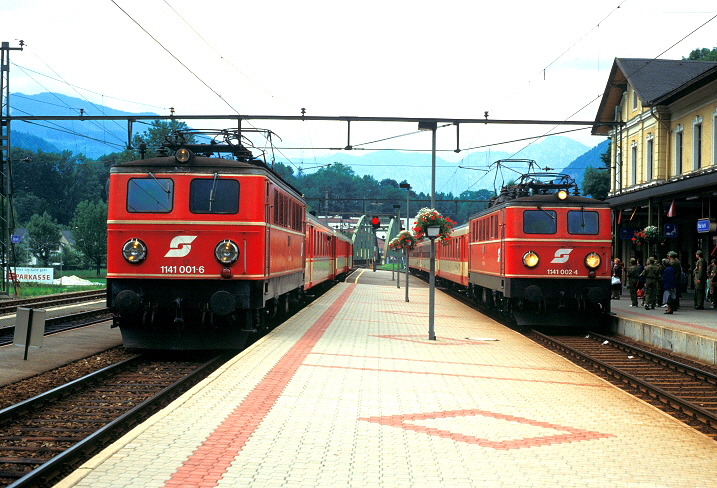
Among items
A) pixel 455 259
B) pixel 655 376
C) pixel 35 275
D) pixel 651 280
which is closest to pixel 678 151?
pixel 455 259

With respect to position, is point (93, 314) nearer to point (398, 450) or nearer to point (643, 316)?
point (643, 316)

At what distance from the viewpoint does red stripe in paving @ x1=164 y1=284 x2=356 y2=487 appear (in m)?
5.95

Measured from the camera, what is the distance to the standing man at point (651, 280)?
22266 millimetres

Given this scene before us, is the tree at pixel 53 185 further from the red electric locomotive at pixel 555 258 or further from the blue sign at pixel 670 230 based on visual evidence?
the red electric locomotive at pixel 555 258

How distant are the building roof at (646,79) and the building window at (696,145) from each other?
2.03m

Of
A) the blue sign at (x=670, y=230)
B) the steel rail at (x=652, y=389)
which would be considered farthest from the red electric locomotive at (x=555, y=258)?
the blue sign at (x=670, y=230)

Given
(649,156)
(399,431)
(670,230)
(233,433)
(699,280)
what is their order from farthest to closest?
(649,156) < (670,230) < (699,280) < (399,431) < (233,433)

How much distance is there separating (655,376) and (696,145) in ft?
67.7

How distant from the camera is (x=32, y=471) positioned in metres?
6.20

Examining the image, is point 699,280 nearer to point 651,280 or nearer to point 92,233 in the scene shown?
point 651,280

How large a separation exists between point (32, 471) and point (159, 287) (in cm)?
702

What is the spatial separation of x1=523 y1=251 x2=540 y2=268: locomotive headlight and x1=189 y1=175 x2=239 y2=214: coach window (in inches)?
314

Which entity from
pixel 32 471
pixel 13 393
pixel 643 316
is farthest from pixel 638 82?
pixel 32 471

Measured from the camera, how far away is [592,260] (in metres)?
18.6
